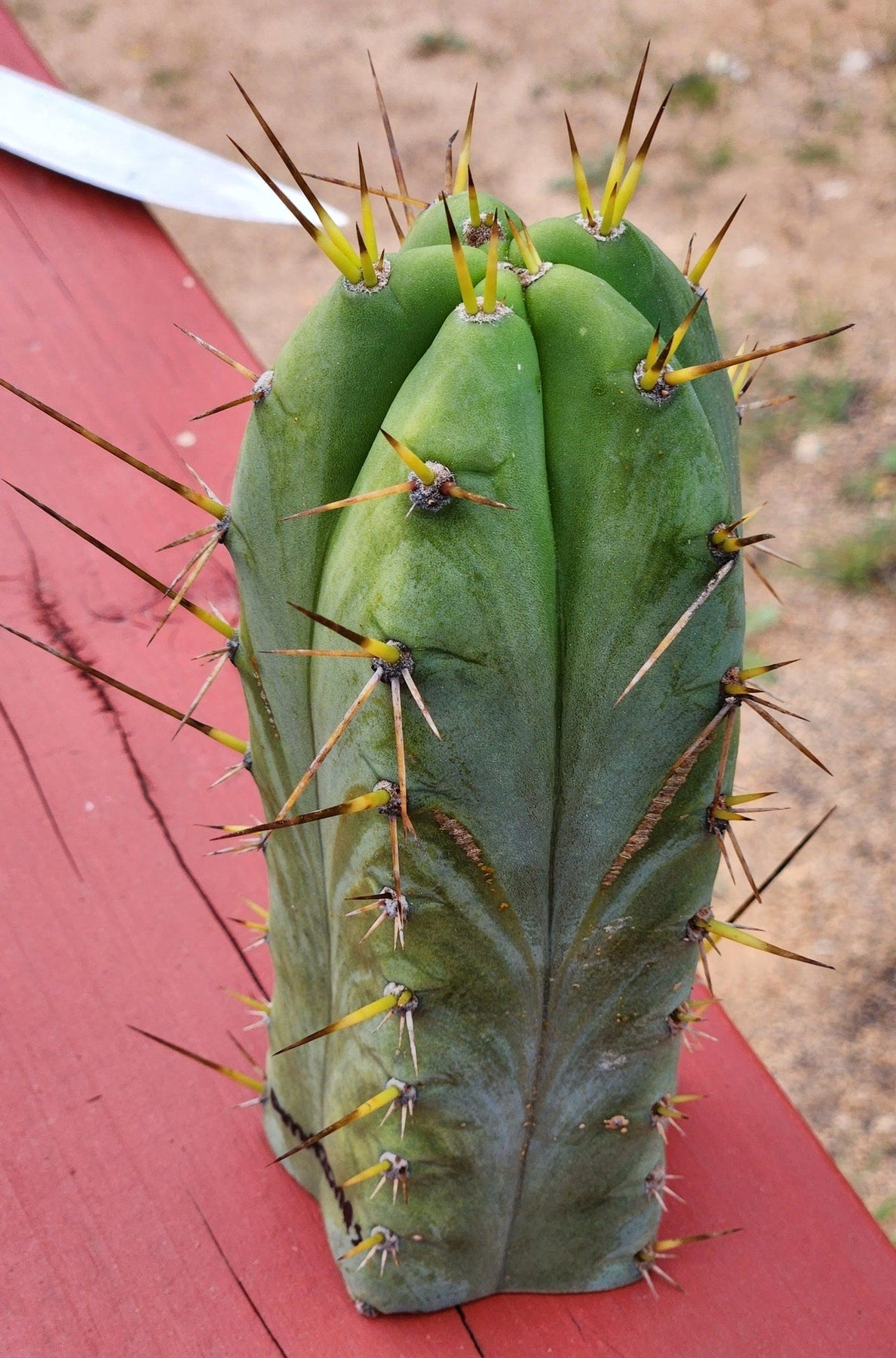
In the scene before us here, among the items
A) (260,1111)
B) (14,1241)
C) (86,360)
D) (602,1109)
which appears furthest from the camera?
(86,360)

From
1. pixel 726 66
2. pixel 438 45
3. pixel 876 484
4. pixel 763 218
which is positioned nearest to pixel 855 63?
pixel 726 66

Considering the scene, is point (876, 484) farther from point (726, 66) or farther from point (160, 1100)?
point (160, 1100)

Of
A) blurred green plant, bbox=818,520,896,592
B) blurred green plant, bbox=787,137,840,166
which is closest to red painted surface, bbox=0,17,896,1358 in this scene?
blurred green plant, bbox=818,520,896,592

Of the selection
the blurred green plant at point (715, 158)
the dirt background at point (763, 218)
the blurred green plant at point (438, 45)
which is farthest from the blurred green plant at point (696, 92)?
the blurred green plant at point (438, 45)

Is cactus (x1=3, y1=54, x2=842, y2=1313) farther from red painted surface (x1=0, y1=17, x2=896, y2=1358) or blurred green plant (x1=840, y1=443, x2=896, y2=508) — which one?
blurred green plant (x1=840, y1=443, x2=896, y2=508)

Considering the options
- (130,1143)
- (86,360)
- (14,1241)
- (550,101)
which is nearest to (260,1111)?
(130,1143)

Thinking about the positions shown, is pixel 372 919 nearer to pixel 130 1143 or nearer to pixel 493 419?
pixel 493 419

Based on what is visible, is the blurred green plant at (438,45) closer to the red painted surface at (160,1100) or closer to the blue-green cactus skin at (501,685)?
the red painted surface at (160,1100)
